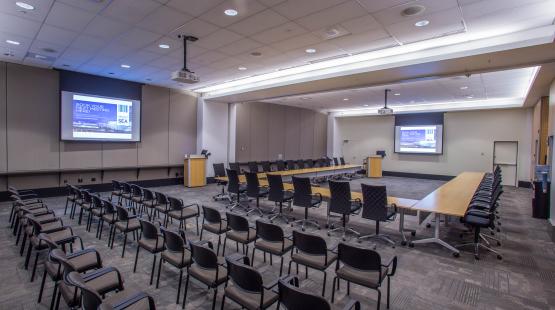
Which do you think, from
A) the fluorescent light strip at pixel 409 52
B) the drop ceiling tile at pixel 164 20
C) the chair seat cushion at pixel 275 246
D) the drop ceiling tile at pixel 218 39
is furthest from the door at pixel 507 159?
the drop ceiling tile at pixel 164 20

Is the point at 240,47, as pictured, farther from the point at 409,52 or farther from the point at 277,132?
the point at 277,132

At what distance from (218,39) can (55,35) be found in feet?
9.64

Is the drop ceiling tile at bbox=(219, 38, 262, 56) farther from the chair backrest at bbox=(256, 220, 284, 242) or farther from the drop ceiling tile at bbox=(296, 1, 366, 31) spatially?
the chair backrest at bbox=(256, 220, 284, 242)

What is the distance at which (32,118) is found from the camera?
7.24 metres

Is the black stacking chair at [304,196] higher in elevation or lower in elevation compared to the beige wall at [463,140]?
lower

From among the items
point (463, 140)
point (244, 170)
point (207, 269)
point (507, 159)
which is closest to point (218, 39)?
point (244, 170)

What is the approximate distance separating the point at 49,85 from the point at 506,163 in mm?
16156

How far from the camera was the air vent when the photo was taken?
3781 millimetres

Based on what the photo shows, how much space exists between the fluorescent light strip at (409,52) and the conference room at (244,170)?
0.13 ft

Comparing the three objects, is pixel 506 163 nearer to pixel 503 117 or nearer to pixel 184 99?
pixel 503 117

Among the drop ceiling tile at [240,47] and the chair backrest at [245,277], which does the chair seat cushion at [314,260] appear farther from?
the drop ceiling tile at [240,47]

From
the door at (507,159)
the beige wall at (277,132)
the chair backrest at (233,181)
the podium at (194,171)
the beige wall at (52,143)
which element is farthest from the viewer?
the beige wall at (277,132)

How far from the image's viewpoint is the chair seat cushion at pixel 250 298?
2.06 meters

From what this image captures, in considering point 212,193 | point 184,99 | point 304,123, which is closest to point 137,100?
point 184,99
